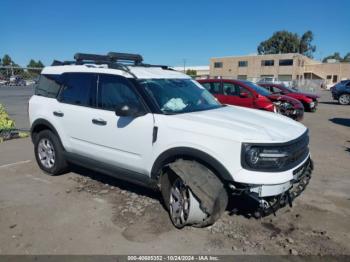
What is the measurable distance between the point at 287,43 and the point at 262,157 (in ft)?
329

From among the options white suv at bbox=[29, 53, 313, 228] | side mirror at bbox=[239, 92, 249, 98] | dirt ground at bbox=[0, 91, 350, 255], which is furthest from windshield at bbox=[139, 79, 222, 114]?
side mirror at bbox=[239, 92, 249, 98]

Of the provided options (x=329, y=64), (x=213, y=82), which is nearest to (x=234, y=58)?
(x=329, y=64)

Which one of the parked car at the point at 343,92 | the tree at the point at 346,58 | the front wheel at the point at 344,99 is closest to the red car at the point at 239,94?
the parked car at the point at 343,92

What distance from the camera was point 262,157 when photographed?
3.36 meters

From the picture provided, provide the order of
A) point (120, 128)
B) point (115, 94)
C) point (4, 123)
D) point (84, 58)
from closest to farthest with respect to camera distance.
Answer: point (120, 128), point (115, 94), point (84, 58), point (4, 123)

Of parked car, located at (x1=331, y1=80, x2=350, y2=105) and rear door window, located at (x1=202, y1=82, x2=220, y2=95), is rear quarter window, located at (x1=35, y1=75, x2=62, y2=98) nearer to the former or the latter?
rear door window, located at (x1=202, y1=82, x2=220, y2=95)

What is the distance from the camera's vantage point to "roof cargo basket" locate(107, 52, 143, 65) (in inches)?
218

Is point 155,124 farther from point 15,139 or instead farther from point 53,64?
point 15,139

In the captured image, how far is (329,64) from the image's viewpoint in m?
71.4

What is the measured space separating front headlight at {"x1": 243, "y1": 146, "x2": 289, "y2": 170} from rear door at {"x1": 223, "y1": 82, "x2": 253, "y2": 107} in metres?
7.45

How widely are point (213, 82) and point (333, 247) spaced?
843cm

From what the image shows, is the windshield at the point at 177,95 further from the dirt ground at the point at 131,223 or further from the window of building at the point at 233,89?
the window of building at the point at 233,89

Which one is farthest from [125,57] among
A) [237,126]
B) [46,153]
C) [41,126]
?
[237,126]

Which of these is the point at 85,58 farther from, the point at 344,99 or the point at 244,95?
the point at 344,99
